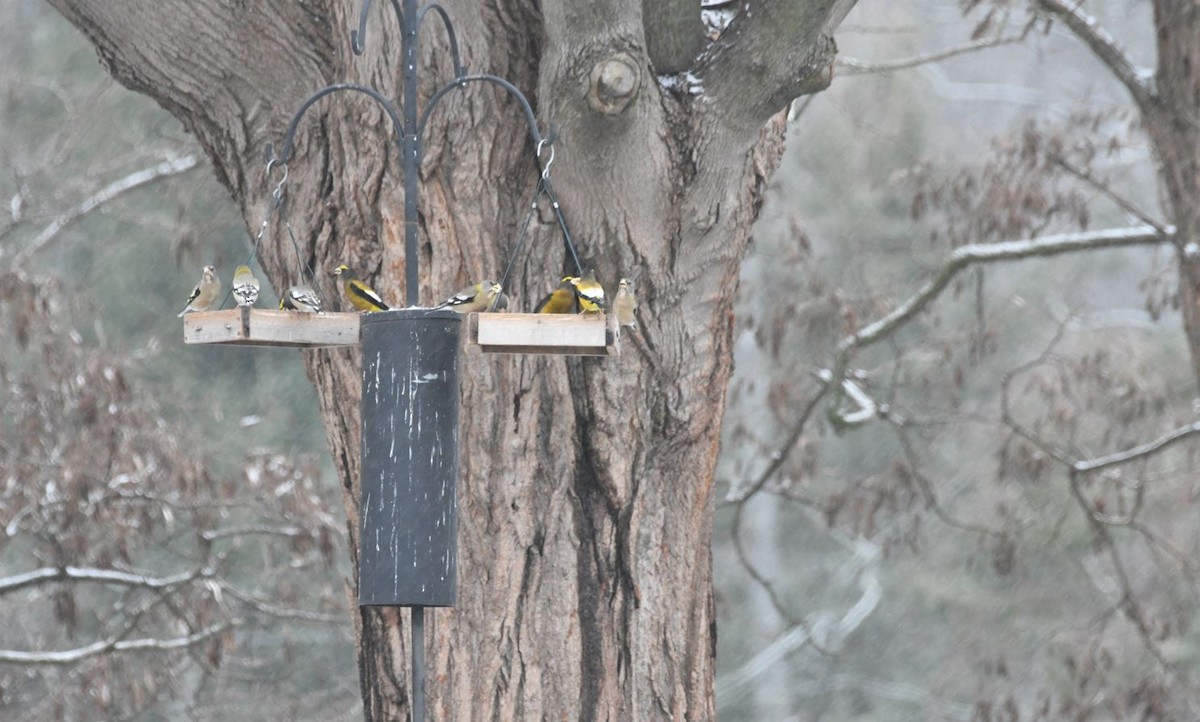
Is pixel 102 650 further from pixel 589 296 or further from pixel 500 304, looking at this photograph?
pixel 589 296

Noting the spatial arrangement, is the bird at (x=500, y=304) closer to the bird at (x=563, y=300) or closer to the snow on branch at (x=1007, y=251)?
the bird at (x=563, y=300)

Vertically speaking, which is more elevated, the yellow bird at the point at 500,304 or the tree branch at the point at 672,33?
the tree branch at the point at 672,33

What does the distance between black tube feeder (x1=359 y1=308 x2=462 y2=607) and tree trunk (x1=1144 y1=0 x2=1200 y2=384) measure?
477cm

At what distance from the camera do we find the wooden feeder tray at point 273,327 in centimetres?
315

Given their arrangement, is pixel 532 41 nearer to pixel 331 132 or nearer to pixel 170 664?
pixel 331 132

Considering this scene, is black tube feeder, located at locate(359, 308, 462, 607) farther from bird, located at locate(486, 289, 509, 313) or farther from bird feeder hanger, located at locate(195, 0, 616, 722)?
bird, located at locate(486, 289, 509, 313)

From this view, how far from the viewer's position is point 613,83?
138 inches

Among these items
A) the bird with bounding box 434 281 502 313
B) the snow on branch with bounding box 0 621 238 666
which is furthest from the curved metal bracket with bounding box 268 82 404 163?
the snow on branch with bounding box 0 621 238 666

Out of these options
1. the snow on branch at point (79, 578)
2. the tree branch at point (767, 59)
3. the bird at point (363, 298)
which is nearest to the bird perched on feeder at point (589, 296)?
the bird at point (363, 298)

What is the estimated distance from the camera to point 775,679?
55.7 feet

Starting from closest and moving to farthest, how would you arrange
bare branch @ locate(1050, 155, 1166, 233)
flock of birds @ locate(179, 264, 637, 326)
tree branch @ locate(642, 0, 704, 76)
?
flock of birds @ locate(179, 264, 637, 326) → tree branch @ locate(642, 0, 704, 76) → bare branch @ locate(1050, 155, 1166, 233)

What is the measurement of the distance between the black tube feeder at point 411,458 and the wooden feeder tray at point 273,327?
0.10 m

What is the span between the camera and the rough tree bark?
3709mm

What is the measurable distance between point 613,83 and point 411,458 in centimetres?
99
